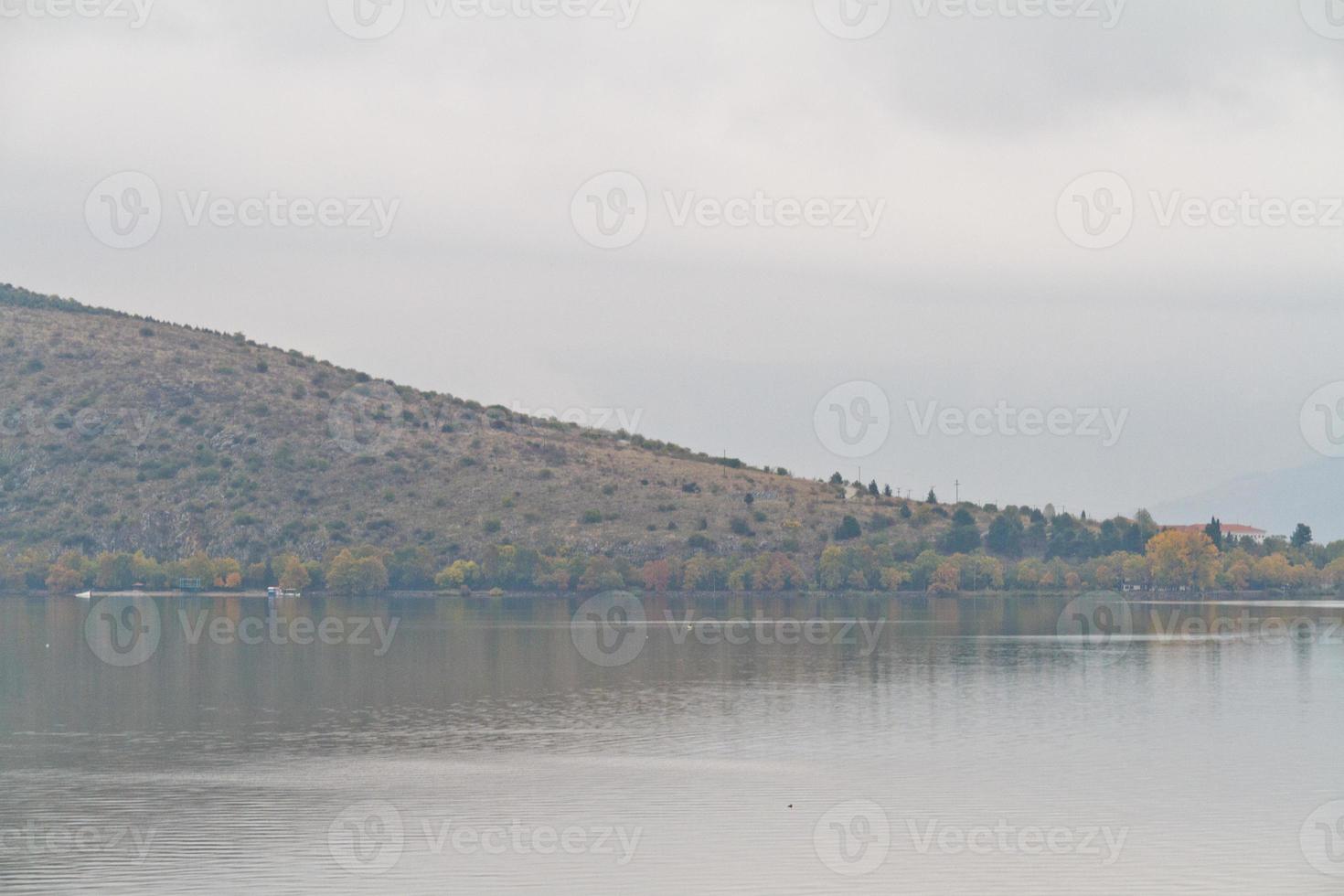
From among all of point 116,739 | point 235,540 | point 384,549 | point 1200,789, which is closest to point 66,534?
point 235,540

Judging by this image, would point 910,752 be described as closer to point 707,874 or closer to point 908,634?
point 707,874
